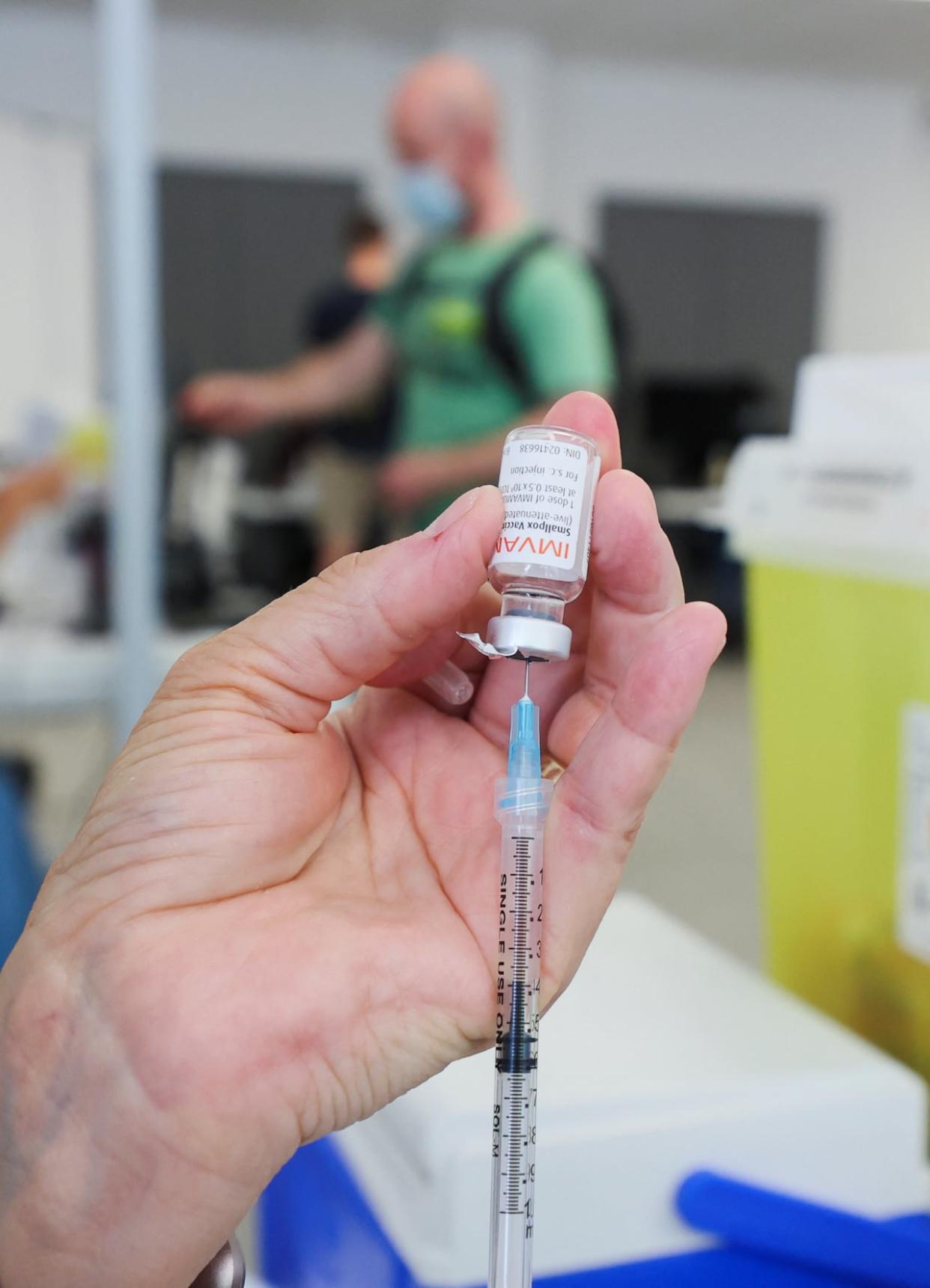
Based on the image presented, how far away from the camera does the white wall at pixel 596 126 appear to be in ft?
18.8

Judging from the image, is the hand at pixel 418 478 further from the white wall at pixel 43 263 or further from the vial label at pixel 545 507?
the white wall at pixel 43 263

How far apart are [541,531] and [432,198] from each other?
6.08ft

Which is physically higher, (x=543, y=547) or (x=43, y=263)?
(x=43, y=263)

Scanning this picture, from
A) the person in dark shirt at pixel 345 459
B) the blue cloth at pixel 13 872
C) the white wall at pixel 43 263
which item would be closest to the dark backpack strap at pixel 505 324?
the blue cloth at pixel 13 872

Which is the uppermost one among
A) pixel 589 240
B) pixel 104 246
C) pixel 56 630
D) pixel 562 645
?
pixel 589 240

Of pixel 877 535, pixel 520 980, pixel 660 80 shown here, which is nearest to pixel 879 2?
pixel 660 80

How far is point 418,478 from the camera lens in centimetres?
186

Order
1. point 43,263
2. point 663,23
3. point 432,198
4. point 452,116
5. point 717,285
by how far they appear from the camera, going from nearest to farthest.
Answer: point 452,116
point 432,198
point 43,263
point 663,23
point 717,285

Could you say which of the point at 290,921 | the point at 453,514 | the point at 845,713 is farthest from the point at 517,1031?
the point at 845,713

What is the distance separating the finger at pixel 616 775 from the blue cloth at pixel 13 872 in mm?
684

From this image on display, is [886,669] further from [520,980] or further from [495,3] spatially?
[495,3]

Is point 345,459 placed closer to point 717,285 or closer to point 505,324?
point 505,324

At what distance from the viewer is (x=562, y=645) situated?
495 millimetres

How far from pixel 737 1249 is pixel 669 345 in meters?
6.11
